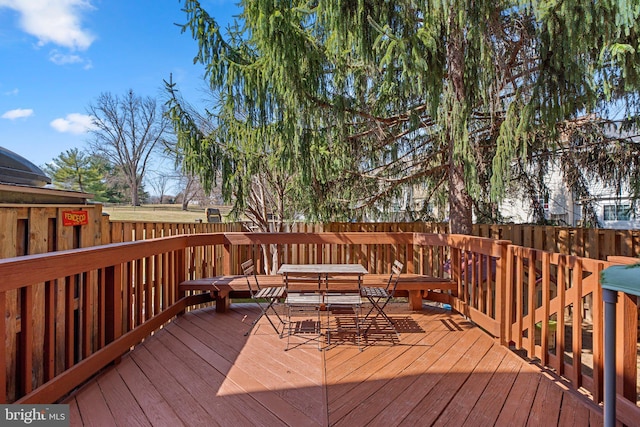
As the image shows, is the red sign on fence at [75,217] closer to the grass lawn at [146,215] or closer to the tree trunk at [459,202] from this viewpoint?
the tree trunk at [459,202]

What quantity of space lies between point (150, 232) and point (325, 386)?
3184 mm

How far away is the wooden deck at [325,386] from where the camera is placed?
2160 mm

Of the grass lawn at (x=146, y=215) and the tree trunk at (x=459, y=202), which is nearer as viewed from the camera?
the tree trunk at (x=459, y=202)

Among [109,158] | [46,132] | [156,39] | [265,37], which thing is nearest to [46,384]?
[265,37]

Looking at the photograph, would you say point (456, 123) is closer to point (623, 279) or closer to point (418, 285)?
point (418, 285)

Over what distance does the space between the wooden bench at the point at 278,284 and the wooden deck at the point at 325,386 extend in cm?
76

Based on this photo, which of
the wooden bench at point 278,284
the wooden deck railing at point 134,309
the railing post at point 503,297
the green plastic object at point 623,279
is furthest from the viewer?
the wooden bench at point 278,284

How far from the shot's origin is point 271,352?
324cm

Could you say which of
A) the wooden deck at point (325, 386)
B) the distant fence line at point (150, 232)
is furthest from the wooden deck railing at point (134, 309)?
the distant fence line at point (150, 232)

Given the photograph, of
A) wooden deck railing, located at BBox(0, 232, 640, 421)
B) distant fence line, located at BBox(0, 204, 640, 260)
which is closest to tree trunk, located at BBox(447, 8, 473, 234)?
wooden deck railing, located at BBox(0, 232, 640, 421)

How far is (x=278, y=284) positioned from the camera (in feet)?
14.8

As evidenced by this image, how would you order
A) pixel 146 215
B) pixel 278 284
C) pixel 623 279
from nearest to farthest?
pixel 623 279 < pixel 278 284 < pixel 146 215

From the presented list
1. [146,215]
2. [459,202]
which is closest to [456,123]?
[459,202]

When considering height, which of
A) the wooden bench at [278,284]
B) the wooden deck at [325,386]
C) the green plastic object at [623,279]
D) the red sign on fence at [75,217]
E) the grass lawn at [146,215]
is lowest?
the wooden deck at [325,386]
